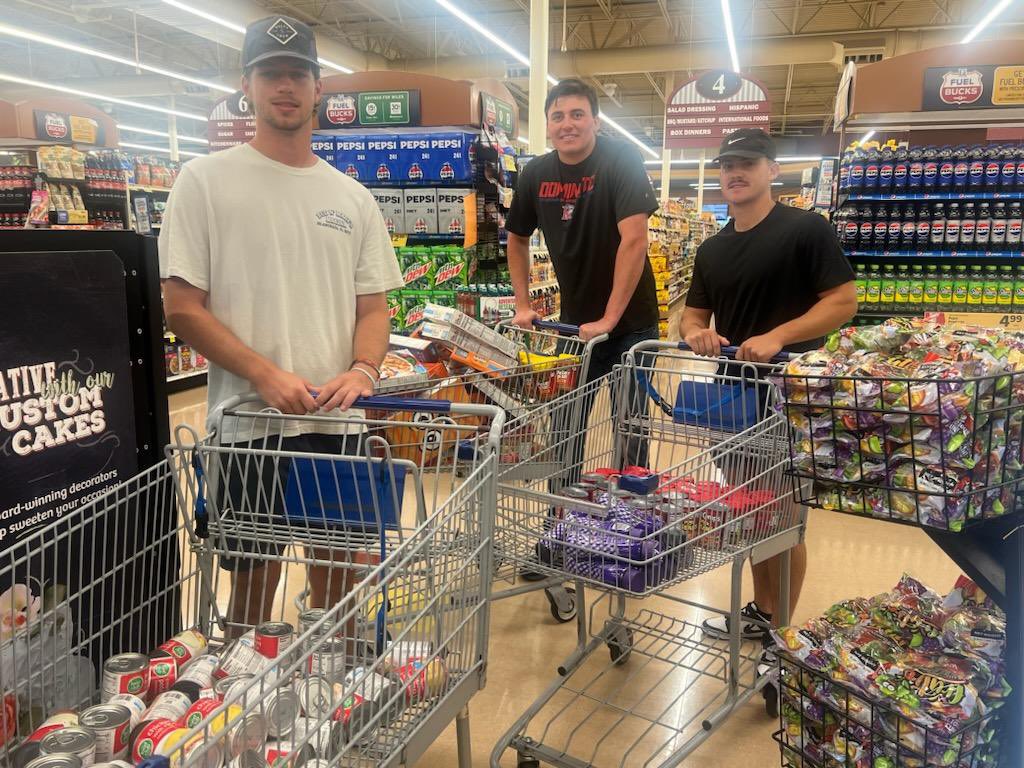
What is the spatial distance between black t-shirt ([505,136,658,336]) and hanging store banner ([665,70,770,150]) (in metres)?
7.03

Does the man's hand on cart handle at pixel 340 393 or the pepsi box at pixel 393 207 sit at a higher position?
the pepsi box at pixel 393 207

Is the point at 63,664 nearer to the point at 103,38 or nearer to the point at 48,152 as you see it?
the point at 48,152

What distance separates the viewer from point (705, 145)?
1009cm

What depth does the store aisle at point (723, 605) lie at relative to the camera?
2537 mm

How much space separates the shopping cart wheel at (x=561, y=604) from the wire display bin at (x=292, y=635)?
54.9 inches

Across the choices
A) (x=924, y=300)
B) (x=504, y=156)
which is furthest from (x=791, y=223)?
(x=924, y=300)

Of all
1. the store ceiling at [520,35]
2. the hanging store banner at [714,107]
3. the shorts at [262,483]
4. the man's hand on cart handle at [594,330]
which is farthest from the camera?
the store ceiling at [520,35]

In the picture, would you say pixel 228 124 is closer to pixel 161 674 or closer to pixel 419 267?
pixel 419 267

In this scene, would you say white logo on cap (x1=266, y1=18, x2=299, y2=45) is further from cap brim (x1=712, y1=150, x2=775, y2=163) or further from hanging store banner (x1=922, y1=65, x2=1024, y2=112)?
hanging store banner (x1=922, y1=65, x2=1024, y2=112)

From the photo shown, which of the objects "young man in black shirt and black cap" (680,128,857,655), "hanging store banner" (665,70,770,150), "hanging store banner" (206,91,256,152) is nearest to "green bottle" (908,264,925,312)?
"hanging store banner" (665,70,770,150)

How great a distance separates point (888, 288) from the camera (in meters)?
6.88

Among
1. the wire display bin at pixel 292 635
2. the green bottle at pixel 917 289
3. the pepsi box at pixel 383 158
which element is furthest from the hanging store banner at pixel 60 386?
the green bottle at pixel 917 289

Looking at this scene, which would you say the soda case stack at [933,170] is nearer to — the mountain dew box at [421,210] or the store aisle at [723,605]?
the store aisle at [723,605]

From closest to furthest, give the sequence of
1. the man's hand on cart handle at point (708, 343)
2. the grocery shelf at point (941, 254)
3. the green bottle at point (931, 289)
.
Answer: the man's hand on cart handle at point (708, 343) → the grocery shelf at point (941, 254) → the green bottle at point (931, 289)
